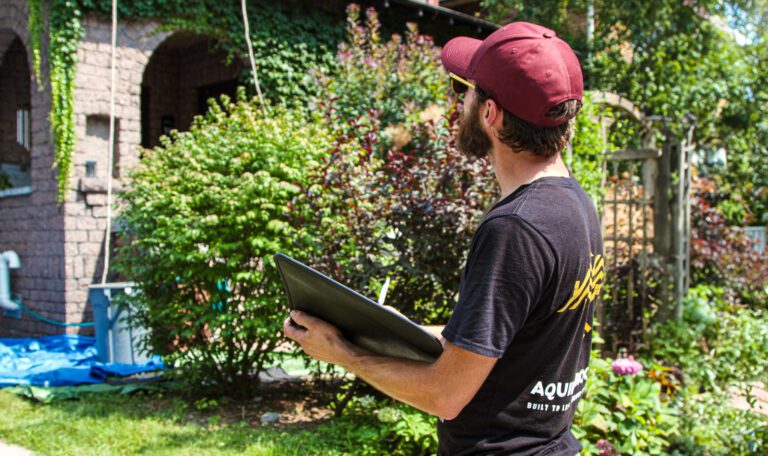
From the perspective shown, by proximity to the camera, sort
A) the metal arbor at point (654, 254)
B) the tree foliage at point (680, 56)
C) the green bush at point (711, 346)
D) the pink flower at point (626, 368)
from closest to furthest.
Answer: the pink flower at point (626, 368)
the green bush at point (711, 346)
the metal arbor at point (654, 254)
the tree foliage at point (680, 56)

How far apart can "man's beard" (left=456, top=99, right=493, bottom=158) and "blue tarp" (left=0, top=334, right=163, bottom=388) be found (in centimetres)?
483

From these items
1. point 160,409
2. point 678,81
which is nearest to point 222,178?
point 160,409

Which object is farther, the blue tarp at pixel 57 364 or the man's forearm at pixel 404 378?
the blue tarp at pixel 57 364

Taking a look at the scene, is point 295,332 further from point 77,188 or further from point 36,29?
point 36,29

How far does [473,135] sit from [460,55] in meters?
0.21

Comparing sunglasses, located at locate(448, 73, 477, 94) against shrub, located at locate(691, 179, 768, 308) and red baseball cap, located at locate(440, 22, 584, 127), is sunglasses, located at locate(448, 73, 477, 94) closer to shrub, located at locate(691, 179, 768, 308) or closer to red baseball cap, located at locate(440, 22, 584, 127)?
red baseball cap, located at locate(440, 22, 584, 127)

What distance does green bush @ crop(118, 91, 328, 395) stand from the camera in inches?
197

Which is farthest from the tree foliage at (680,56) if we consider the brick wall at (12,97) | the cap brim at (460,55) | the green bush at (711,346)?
the cap brim at (460,55)

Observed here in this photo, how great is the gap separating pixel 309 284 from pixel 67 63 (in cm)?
787

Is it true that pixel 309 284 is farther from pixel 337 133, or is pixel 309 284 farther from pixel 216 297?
pixel 216 297

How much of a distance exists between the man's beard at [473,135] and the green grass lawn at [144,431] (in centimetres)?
277

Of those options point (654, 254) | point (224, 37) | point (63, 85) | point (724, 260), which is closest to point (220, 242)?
point (654, 254)

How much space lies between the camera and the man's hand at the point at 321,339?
1.53 meters

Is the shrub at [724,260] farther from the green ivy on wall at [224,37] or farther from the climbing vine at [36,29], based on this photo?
the climbing vine at [36,29]
